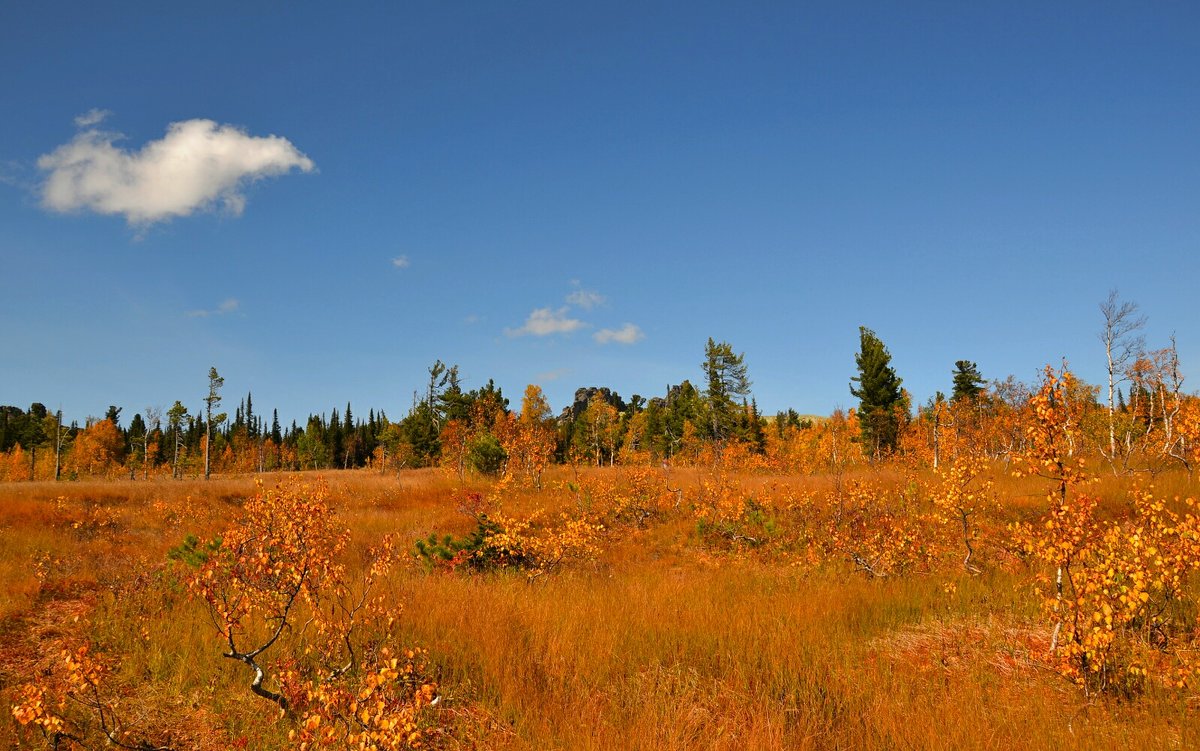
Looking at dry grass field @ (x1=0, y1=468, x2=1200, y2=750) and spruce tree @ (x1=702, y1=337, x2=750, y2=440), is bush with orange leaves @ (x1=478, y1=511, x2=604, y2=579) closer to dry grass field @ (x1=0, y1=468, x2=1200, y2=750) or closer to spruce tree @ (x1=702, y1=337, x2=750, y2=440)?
dry grass field @ (x1=0, y1=468, x2=1200, y2=750)

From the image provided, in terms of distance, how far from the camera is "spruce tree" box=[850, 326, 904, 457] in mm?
36938

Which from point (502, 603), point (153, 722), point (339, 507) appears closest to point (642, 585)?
point (502, 603)

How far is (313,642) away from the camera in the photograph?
6520mm

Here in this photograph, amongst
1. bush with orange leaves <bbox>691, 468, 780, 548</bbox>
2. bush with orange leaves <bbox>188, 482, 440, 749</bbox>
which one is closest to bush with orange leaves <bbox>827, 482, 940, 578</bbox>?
bush with orange leaves <bbox>691, 468, 780, 548</bbox>

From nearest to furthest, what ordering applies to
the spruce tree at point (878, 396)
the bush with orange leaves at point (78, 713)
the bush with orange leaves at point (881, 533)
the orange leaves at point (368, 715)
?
the orange leaves at point (368, 715) < the bush with orange leaves at point (78, 713) < the bush with orange leaves at point (881, 533) < the spruce tree at point (878, 396)

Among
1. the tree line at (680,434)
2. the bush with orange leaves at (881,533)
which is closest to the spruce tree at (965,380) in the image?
the tree line at (680,434)

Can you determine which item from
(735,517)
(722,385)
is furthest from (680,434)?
(735,517)

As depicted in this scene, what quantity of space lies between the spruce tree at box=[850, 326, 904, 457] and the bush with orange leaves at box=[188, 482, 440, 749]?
36.8 metres

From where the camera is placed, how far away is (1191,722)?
4574 millimetres

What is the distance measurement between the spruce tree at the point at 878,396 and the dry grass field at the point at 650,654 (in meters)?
25.1

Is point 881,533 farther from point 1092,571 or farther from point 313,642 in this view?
point 313,642

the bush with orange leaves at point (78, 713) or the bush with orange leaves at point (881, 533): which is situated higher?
the bush with orange leaves at point (78, 713)

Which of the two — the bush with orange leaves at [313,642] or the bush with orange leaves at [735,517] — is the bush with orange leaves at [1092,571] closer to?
the bush with orange leaves at [313,642]

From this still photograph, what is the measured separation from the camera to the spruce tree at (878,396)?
36.9 meters
